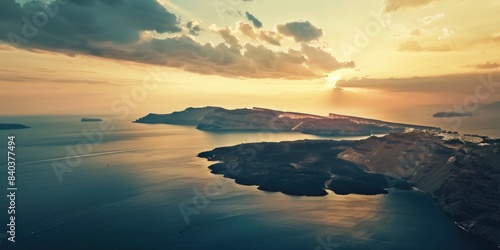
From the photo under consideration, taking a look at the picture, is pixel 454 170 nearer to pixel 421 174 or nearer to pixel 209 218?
pixel 421 174

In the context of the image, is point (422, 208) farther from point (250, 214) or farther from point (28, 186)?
point (28, 186)

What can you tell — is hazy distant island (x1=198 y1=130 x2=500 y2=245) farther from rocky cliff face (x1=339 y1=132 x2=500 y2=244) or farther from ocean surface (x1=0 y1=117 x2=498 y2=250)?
ocean surface (x1=0 y1=117 x2=498 y2=250)

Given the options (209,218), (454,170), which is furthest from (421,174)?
(209,218)

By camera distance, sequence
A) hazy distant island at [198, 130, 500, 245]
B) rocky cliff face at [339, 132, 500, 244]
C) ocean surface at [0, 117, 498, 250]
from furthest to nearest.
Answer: hazy distant island at [198, 130, 500, 245] → rocky cliff face at [339, 132, 500, 244] → ocean surface at [0, 117, 498, 250]

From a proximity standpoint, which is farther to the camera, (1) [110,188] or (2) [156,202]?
(1) [110,188]

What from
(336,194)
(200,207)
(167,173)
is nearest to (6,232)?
(200,207)

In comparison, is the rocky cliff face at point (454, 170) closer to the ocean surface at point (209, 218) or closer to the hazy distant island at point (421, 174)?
the hazy distant island at point (421, 174)

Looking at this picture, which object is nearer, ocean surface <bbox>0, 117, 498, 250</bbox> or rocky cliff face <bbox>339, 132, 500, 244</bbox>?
ocean surface <bbox>0, 117, 498, 250</bbox>

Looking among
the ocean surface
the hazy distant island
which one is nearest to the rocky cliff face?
the hazy distant island
